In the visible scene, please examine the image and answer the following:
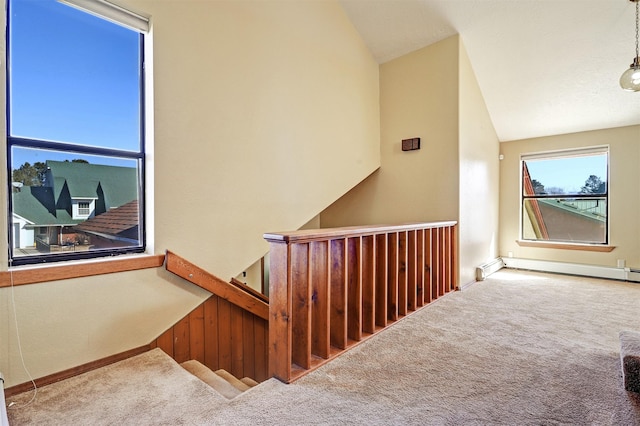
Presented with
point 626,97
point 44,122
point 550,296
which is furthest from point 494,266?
point 44,122

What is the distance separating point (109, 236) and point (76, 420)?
1116 mm

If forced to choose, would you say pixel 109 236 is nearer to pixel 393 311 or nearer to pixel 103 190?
pixel 103 190

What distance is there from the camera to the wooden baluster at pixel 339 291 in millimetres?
2205

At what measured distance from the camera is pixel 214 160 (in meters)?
2.56

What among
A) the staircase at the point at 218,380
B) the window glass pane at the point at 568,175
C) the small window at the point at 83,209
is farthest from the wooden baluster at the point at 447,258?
the small window at the point at 83,209

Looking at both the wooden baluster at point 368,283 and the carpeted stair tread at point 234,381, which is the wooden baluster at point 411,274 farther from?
the carpeted stair tread at point 234,381

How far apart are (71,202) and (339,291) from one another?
1.87 metres

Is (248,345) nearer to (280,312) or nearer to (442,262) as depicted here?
(280,312)

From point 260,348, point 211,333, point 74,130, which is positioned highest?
point 74,130

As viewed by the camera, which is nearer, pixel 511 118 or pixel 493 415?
pixel 493 415

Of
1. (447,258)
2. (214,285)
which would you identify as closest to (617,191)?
(447,258)

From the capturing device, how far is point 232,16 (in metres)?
2.68

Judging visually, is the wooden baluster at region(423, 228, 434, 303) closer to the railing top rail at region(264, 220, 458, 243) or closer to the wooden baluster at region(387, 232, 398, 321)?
the railing top rail at region(264, 220, 458, 243)

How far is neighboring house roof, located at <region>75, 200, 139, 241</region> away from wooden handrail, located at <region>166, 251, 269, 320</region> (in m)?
0.32
